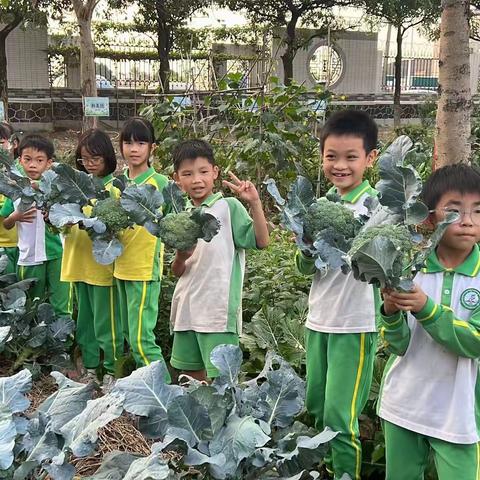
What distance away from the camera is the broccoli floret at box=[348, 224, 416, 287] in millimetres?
1593

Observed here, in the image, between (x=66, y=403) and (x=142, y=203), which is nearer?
(x=66, y=403)

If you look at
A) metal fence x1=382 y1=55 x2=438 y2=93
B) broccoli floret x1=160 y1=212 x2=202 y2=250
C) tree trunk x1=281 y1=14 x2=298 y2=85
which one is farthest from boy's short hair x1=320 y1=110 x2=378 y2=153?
metal fence x1=382 y1=55 x2=438 y2=93

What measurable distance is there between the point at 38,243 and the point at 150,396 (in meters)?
2.13

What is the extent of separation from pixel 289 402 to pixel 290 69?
→ 15986 mm

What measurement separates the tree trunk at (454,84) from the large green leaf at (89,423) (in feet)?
11.0

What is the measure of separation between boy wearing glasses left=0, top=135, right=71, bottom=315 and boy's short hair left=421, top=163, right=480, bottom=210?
8.02ft

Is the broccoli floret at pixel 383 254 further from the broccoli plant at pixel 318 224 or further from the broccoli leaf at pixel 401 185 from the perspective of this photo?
the broccoli plant at pixel 318 224

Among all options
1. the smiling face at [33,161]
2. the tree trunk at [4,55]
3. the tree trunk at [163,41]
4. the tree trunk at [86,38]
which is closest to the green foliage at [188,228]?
the smiling face at [33,161]

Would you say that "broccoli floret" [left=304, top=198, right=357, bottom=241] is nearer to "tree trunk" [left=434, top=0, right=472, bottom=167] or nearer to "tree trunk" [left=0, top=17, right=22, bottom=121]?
"tree trunk" [left=434, top=0, right=472, bottom=167]

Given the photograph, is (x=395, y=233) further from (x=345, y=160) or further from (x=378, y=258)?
(x=345, y=160)

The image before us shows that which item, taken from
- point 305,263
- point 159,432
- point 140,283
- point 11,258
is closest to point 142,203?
point 140,283

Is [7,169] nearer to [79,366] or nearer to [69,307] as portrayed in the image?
[69,307]

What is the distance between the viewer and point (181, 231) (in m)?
2.53

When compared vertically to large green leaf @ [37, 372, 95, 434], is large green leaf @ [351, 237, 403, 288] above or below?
above
